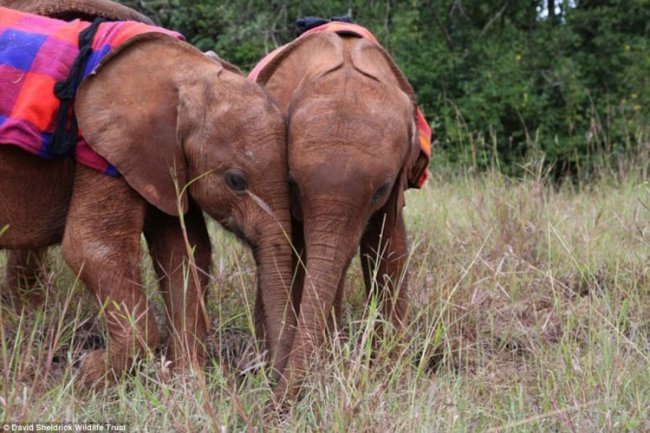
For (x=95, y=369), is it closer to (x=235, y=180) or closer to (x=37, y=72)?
(x=235, y=180)

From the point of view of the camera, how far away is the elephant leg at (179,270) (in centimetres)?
459

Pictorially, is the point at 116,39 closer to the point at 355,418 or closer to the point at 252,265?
the point at 252,265

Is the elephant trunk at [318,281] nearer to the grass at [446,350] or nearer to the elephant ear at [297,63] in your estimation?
the grass at [446,350]

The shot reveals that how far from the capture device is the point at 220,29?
12.1 metres

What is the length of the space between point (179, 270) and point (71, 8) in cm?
137

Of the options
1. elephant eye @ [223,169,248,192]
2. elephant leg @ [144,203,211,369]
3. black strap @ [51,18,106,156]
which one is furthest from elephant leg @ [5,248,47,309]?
elephant eye @ [223,169,248,192]

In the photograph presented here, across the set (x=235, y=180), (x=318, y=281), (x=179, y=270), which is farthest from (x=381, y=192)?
(x=179, y=270)

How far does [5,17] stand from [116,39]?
0.46 metres

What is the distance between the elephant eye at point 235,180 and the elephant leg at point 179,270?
321 millimetres

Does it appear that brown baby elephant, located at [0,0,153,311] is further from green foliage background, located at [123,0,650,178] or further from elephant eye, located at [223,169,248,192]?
green foliage background, located at [123,0,650,178]

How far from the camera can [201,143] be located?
14.4 feet

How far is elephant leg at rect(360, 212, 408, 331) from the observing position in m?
4.88

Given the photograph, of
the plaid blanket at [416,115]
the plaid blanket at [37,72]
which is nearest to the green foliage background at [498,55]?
the plaid blanket at [416,115]

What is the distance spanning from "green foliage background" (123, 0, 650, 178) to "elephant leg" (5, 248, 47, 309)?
18.5 ft
